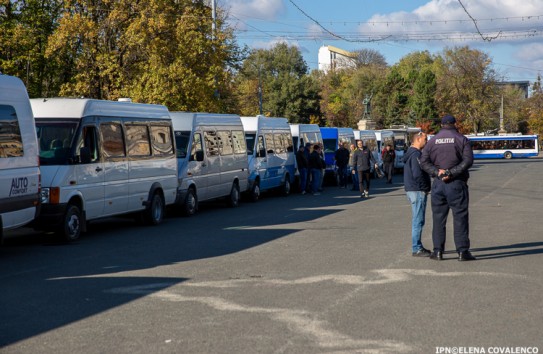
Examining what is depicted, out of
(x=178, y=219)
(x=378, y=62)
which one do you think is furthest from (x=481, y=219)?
(x=378, y=62)

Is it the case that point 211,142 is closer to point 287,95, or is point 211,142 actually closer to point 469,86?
point 287,95

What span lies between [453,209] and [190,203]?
419 inches

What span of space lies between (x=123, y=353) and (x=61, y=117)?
9716mm

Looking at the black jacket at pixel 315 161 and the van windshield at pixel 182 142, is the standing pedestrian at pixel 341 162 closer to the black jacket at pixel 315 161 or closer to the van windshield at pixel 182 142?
the black jacket at pixel 315 161

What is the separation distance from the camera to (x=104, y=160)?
53.0 feet

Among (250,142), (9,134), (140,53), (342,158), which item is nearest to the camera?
(9,134)

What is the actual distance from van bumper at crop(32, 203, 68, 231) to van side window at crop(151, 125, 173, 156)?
4517 mm

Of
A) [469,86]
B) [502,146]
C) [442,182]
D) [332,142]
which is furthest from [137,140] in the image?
[469,86]

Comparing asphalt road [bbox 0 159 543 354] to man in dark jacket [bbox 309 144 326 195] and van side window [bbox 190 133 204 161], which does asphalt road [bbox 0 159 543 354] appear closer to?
van side window [bbox 190 133 204 161]

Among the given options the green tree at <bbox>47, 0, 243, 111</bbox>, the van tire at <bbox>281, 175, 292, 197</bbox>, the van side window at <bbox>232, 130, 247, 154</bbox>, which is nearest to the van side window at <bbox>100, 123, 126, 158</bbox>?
the van side window at <bbox>232, 130, 247, 154</bbox>

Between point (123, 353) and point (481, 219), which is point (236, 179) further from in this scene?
point (123, 353)

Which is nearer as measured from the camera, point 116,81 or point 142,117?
point 142,117

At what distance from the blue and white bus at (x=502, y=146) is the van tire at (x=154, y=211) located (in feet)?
250

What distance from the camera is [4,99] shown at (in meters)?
12.8
